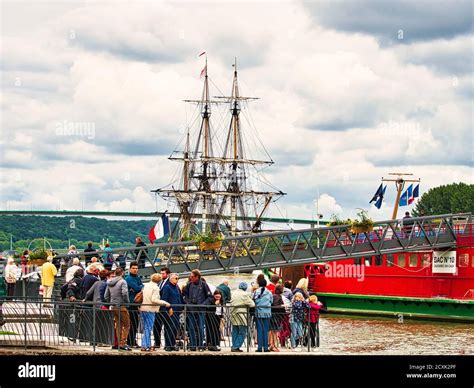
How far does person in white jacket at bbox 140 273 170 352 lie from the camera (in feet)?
79.2

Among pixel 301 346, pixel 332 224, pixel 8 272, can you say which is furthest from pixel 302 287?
pixel 332 224

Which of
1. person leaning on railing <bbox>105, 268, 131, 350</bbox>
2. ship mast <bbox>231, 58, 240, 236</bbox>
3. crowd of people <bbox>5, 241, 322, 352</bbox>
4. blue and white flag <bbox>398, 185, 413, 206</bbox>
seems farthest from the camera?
ship mast <bbox>231, 58, 240, 236</bbox>

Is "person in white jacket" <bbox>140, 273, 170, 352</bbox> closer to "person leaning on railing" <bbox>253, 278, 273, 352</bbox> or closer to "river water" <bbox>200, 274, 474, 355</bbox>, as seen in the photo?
"person leaning on railing" <bbox>253, 278, 273, 352</bbox>

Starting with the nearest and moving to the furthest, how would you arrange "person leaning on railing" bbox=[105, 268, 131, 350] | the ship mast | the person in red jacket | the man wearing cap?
"person leaning on railing" bbox=[105, 268, 131, 350] < the man wearing cap < the person in red jacket < the ship mast

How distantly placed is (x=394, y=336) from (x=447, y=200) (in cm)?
11742

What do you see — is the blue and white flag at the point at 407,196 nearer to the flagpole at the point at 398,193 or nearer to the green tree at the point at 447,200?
the flagpole at the point at 398,193

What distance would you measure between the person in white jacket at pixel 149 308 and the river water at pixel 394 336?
9125 millimetres

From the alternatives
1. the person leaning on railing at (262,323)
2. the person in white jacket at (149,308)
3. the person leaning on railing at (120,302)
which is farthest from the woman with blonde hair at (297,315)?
the person leaning on railing at (120,302)

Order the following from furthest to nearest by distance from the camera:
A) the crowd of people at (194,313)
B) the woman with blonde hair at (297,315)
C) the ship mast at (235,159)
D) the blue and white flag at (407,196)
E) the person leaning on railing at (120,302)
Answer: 1. the ship mast at (235,159)
2. the blue and white flag at (407,196)
3. the woman with blonde hair at (297,315)
4. the crowd of people at (194,313)
5. the person leaning on railing at (120,302)

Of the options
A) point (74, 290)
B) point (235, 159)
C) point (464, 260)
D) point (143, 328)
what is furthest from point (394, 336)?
point (235, 159)

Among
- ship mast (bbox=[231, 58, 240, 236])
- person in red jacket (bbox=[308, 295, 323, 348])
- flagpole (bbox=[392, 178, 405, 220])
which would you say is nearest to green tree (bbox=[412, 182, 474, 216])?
ship mast (bbox=[231, 58, 240, 236])

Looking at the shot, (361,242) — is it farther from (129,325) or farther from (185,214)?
(185,214)

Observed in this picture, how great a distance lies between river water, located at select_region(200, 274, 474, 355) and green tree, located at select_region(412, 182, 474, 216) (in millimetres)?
103620

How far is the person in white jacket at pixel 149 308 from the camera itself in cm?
2412
